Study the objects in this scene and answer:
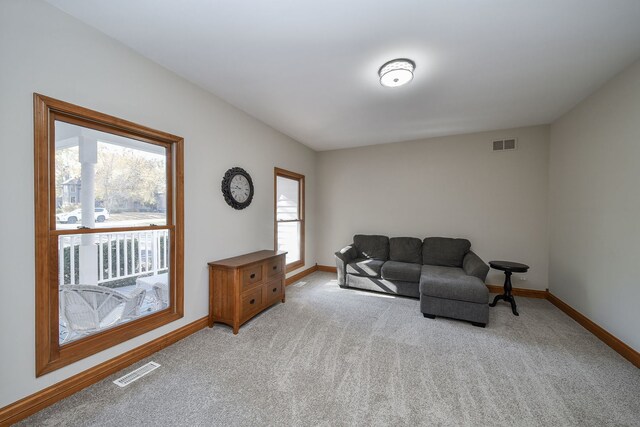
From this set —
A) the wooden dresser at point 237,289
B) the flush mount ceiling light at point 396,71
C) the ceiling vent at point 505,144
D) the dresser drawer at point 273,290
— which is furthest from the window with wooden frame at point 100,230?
the ceiling vent at point 505,144

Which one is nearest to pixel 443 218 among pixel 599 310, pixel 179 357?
pixel 599 310

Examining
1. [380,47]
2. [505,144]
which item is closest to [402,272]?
[505,144]

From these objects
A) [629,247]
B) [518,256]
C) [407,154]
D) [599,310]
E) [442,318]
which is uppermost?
[407,154]

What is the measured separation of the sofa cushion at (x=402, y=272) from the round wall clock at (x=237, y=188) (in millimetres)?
2442

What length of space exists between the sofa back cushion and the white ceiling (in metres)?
2.38

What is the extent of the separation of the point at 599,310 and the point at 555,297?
3.23ft

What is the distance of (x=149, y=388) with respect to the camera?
181 cm

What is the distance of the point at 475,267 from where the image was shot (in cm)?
330

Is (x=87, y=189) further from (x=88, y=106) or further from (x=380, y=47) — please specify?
(x=380, y=47)

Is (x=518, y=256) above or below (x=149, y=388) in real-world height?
above

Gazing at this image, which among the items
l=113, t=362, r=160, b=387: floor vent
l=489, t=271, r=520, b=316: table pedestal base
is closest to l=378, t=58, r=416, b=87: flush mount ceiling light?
l=489, t=271, r=520, b=316: table pedestal base

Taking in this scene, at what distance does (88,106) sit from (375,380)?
123 inches

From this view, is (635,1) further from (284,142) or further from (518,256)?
(284,142)

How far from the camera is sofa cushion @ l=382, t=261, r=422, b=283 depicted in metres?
3.71
